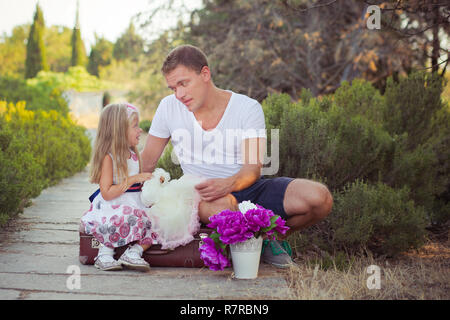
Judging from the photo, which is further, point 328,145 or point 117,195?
point 328,145

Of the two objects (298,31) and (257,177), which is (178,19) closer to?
(298,31)

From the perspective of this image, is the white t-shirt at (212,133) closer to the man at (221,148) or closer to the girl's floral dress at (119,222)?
the man at (221,148)

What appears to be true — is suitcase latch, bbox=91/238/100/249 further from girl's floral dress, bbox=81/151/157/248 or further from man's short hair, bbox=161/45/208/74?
man's short hair, bbox=161/45/208/74

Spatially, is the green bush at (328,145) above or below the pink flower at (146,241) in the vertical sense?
above

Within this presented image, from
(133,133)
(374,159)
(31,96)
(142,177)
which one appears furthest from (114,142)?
(31,96)

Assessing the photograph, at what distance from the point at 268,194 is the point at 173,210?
66 cm

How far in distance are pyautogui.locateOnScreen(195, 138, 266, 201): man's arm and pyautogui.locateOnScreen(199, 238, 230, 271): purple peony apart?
328 mm

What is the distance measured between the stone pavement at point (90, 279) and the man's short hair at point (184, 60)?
1.38 metres

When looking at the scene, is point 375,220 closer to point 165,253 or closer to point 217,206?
point 217,206

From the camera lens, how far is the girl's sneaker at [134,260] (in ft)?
10.1

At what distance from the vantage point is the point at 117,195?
3.27 m

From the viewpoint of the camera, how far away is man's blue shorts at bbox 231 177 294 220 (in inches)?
131

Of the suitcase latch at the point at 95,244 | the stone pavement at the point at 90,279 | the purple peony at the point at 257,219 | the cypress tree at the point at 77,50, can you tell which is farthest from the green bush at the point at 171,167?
the cypress tree at the point at 77,50

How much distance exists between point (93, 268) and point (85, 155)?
6.61m
